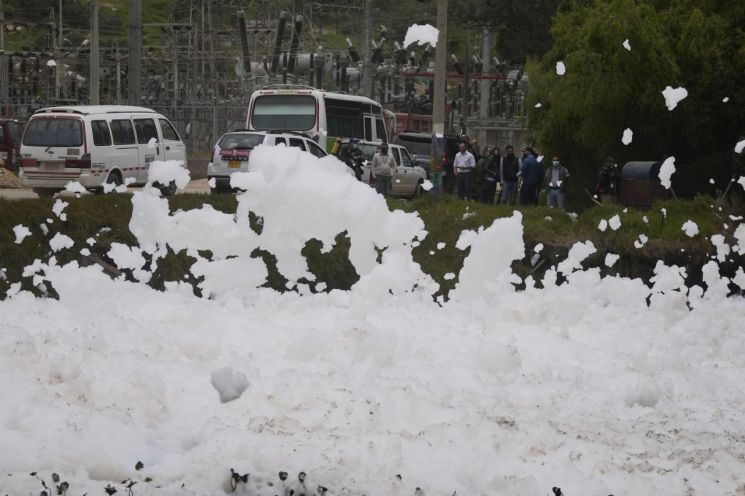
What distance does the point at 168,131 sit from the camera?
27.2 m

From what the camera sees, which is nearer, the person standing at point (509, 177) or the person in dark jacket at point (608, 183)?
the person in dark jacket at point (608, 183)

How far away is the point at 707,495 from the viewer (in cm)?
891

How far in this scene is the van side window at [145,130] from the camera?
25.7m

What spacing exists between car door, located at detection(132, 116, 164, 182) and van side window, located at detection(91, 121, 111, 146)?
93 cm

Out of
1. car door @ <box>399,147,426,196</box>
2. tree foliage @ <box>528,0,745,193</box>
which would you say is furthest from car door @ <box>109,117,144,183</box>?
car door @ <box>399,147,426,196</box>

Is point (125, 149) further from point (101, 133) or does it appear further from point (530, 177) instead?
point (530, 177)

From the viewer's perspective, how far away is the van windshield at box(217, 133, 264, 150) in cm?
2700

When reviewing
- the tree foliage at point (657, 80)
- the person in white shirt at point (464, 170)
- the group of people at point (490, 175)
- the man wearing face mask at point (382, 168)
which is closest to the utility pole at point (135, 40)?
the man wearing face mask at point (382, 168)

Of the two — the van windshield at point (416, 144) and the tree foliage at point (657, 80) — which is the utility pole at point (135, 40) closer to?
the tree foliage at point (657, 80)

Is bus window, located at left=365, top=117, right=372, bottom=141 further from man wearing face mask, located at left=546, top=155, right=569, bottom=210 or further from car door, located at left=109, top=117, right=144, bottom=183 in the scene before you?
man wearing face mask, located at left=546, top=155, right=569, bottom=210

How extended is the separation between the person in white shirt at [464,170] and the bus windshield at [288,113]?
24.3 feet

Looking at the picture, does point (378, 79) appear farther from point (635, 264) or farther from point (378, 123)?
point (635, 264)

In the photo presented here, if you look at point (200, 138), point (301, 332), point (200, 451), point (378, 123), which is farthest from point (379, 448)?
point (200, 138)

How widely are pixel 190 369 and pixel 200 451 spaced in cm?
226
